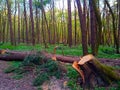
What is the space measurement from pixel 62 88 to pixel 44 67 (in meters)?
1.85

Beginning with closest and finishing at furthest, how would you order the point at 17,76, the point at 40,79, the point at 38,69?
the point at 40,79 → the point at 17,76 → the point at 38,69

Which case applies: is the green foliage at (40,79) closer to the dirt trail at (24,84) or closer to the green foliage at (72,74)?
the dirt trail at (24,84)

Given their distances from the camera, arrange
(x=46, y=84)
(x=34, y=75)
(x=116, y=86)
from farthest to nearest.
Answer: (x=34, y=75) → (x=46, y=84) → (x=116, y=86)

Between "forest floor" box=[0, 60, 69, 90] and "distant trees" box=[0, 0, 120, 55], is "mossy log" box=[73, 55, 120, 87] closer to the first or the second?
"forest floor" box=[0, 60, 69, 90]

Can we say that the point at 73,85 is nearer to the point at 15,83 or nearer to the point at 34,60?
the point at 15,83

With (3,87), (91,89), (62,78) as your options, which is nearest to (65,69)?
(62,78)

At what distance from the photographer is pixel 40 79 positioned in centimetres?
866


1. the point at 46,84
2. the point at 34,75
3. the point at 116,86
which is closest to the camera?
the point at 116,86

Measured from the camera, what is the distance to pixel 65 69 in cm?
934

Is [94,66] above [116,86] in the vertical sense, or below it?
above

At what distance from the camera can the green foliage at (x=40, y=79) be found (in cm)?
853

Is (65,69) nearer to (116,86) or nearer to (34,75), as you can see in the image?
(34,75)

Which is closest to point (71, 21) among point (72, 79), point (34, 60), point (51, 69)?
point (34, 60)

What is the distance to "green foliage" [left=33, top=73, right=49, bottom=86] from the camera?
8.53 metres
